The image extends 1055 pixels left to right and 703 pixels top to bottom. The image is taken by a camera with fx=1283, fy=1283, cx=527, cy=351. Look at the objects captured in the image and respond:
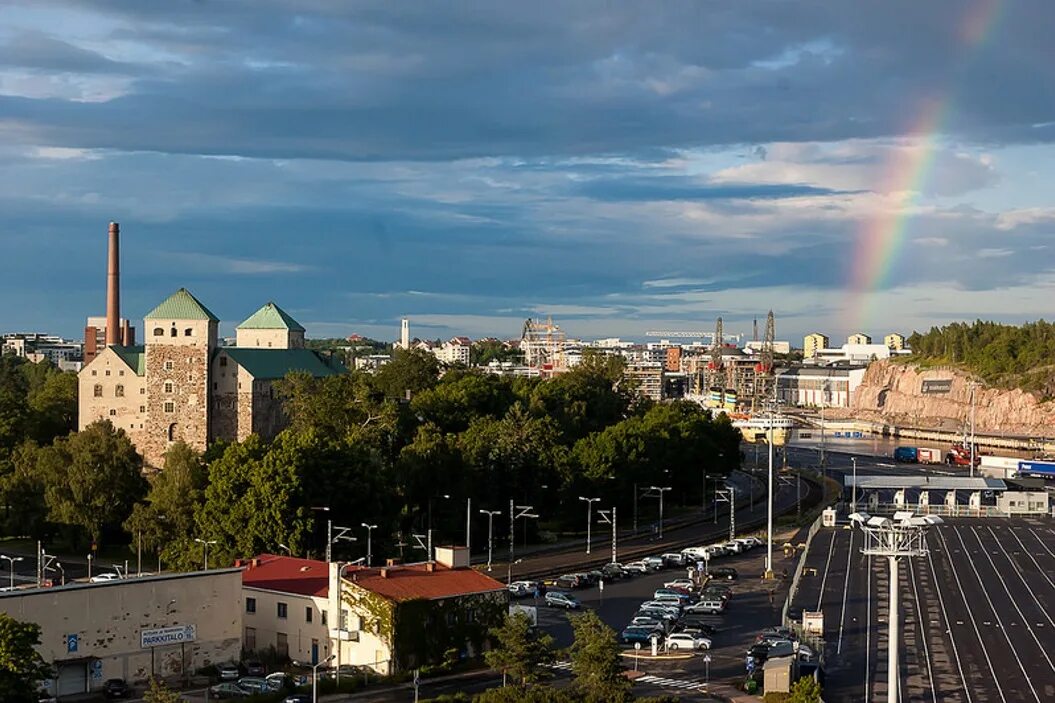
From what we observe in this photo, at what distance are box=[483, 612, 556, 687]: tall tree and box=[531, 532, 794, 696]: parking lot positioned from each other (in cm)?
471

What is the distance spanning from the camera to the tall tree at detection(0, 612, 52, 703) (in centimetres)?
3531

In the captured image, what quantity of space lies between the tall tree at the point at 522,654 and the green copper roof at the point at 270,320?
74.5m

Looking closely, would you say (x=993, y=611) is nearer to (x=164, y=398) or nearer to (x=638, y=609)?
(x=638, y=609)

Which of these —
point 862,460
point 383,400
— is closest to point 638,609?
point 383,400

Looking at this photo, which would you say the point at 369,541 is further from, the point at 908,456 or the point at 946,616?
the point at 908,456

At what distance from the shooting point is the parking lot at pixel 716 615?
4562cm

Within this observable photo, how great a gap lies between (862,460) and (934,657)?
113 meters

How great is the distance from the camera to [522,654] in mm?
40562

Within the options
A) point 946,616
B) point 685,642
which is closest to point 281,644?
point 685,642

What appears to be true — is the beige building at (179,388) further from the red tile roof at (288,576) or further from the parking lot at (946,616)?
the parking lot at (946,616)

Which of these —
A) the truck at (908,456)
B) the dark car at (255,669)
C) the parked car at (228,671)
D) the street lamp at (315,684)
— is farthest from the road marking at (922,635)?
the truck at (908,456)

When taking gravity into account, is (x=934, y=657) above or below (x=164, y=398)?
below

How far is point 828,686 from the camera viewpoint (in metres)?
42.9

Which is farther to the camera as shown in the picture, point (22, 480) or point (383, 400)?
point (383, 400)
